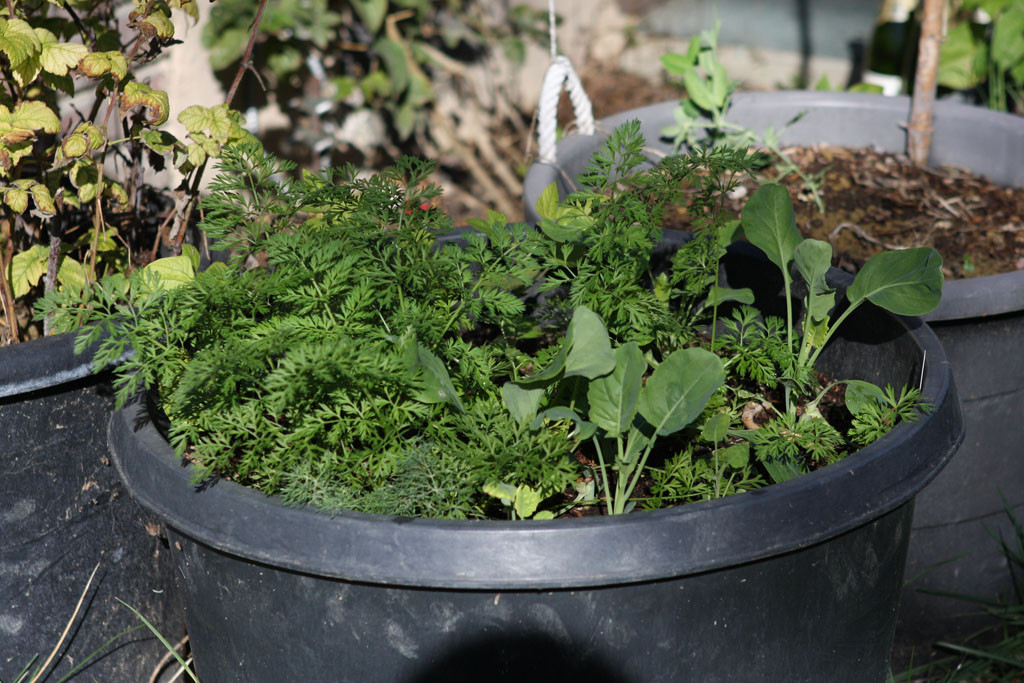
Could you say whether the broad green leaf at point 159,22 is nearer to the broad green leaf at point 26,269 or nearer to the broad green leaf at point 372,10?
the broad green leaf at point 26,269

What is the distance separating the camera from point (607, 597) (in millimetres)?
1054

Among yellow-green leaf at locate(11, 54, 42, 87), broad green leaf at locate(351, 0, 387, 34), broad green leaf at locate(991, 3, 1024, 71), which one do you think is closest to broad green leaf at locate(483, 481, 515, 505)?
yellow-green leaf at locate(11, 54, 42, 87)

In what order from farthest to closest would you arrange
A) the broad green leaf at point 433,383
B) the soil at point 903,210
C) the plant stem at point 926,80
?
the plant stem at point 926,80 → the soil at point 903,210 → the broad green leaf at point 433,383

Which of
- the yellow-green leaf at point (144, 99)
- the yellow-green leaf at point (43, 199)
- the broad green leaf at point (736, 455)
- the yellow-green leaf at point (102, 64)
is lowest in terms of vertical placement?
the broad green leaf at point (736, 455)

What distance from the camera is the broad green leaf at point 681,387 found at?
3.84 feet

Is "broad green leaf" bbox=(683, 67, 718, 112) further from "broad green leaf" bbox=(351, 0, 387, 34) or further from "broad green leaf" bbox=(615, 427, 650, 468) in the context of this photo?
"broad green leaf" bbox=(615, 427, 650, 468)

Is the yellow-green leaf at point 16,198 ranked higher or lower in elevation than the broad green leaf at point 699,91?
higher

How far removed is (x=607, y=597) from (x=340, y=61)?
2.87 metres

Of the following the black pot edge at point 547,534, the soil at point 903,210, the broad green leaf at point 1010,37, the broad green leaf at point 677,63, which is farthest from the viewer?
the broad green leaf at point 1010,37

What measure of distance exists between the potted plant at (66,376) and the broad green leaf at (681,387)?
68 cm

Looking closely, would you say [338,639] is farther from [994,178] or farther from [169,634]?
[994,178]

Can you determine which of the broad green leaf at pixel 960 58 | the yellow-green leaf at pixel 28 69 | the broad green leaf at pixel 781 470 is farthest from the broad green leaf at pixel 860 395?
the broad green leaf at pixel 960 58

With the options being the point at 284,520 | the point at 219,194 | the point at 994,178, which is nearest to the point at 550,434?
the point at 284,520

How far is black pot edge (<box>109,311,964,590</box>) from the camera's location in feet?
3.33
